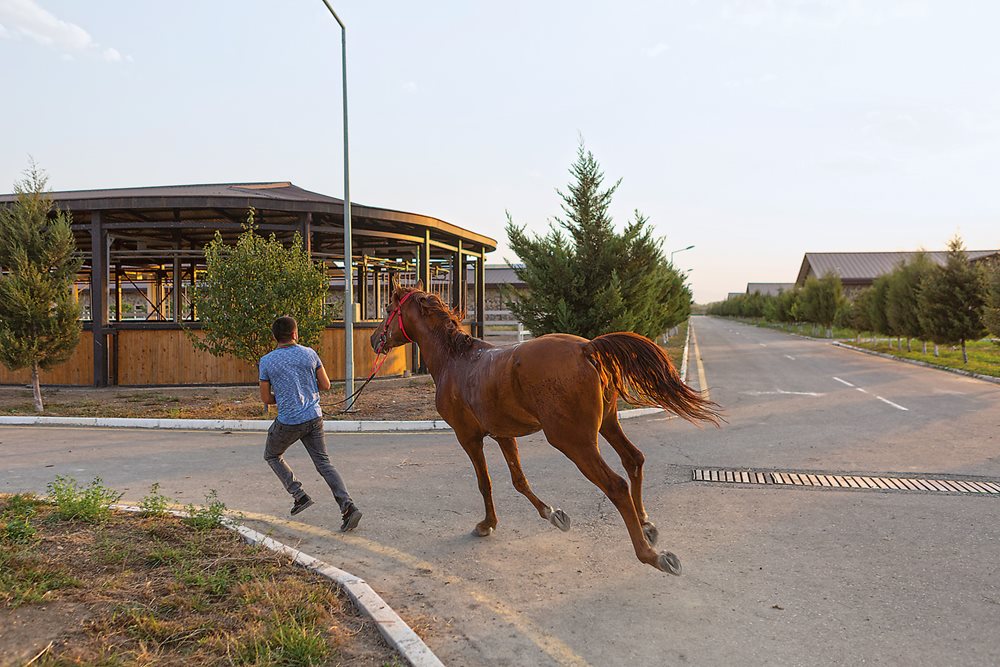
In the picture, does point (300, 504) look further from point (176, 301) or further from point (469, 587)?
point (176, 301)

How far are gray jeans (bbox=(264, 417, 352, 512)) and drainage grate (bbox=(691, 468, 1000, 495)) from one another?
3.88 metres

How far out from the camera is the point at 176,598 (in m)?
3.40

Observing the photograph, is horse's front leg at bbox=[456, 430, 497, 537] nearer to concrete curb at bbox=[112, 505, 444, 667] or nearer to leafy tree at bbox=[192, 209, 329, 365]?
concrete curb at bbox=[112, 505, 444, 667]

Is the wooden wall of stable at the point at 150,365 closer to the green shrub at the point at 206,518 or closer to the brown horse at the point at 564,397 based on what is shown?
the green shrub at the point at 206,518

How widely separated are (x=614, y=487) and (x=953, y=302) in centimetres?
2414

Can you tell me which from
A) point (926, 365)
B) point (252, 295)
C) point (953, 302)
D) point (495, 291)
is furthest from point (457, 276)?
point (495, 291)

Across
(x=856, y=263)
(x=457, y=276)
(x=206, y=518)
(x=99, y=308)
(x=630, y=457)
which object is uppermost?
(x=856, y=263)

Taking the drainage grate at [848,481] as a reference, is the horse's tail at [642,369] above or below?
above

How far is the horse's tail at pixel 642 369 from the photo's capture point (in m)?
4.18

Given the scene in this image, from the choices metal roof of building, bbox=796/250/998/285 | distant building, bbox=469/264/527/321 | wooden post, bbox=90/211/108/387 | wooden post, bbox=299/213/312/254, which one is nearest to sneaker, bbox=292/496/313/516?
wooden post, bbox=299/213/312/254

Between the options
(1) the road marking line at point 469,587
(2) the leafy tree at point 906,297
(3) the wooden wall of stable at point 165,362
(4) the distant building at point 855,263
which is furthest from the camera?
(4) the distant building at point 855,263

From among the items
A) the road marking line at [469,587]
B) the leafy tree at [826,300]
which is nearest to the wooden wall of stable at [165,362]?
the road marking line at [469,587]

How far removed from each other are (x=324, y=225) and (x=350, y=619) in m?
15.4

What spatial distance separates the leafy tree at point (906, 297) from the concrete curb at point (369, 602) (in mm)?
27539
